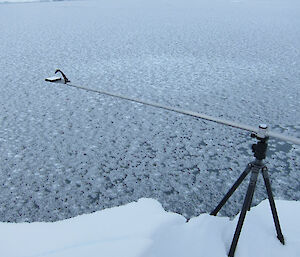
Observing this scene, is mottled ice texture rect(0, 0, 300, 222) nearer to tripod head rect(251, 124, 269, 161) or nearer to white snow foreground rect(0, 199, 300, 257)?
white snow foreground rect(0, 199, 300, 257)

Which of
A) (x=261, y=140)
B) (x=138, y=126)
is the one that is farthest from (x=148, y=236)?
(x=138, y=126)

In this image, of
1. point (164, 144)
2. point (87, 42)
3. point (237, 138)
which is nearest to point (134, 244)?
point (164, 144)

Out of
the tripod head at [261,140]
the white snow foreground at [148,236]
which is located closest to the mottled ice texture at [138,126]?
the white snow foreground at [148,236]

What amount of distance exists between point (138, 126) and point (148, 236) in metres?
2.39

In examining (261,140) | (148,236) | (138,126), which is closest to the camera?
(261,140)

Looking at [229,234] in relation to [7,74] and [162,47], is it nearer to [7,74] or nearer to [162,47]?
[7,74]

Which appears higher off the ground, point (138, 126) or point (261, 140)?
point (261, 140)

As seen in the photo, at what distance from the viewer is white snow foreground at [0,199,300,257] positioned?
6.83ft

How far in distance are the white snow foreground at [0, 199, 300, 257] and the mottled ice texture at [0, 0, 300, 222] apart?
0.28 m

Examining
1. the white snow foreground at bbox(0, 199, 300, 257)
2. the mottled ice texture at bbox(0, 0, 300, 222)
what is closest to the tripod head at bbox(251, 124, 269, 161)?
the white snow foreground at bbox(0, 199, 300, 257)

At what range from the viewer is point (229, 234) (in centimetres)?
227

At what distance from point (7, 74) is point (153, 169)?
17.1 feet

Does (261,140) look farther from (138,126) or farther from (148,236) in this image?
(138,126)

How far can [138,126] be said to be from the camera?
444 cm
